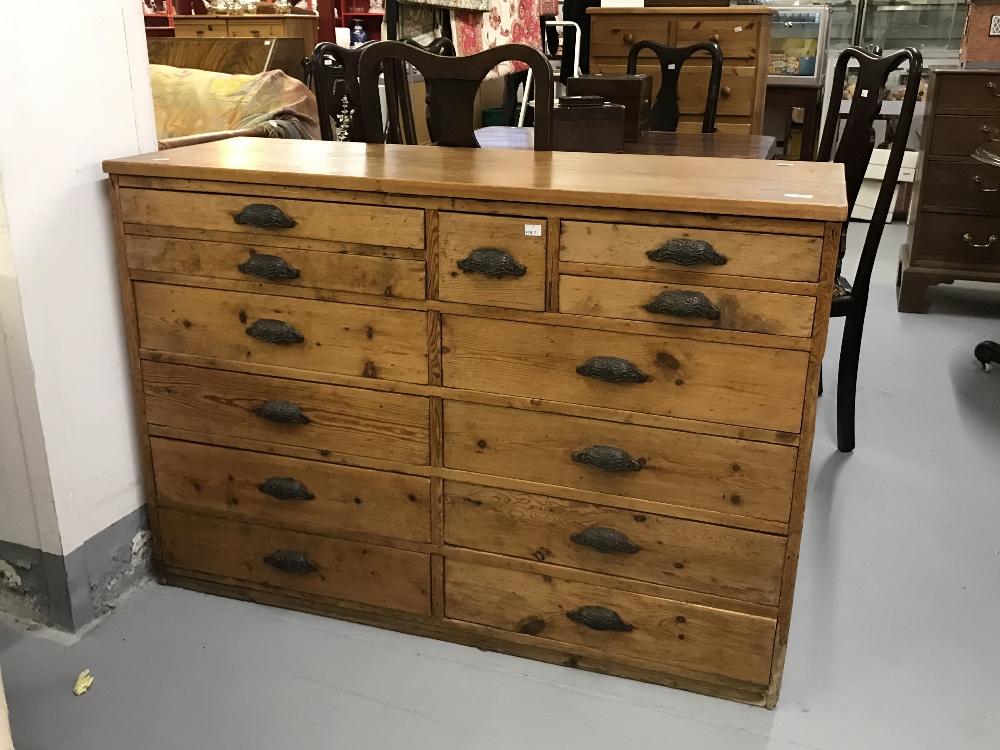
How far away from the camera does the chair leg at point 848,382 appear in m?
2.49

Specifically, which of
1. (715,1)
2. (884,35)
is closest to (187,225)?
(715,1)

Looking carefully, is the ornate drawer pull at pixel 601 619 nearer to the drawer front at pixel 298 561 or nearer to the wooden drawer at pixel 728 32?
the drawer front at pixel 298 561

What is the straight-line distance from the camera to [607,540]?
1.59 meters

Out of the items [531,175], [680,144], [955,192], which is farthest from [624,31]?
[531,175]

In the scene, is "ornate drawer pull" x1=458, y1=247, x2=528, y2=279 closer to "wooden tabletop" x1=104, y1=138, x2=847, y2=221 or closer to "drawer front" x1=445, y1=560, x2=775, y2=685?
"wooden tabletop" x1=104, y1=138, x2=847, y2=221

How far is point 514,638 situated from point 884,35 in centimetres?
566

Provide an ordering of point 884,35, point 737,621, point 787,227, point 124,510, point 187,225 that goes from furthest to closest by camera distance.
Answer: point 884,35 < point 124,510 < point 187,225 < point 737,621 < point 787,227

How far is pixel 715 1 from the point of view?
179 inches

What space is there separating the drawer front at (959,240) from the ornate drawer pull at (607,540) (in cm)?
273

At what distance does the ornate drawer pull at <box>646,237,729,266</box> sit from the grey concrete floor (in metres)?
0.78

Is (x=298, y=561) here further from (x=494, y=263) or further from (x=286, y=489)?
(x=494, y=263)

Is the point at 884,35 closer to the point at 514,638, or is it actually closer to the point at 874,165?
the point at 874,165

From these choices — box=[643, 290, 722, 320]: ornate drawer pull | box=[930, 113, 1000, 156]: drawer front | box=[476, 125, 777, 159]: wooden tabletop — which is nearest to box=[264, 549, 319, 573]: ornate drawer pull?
box=[643, 290, 722, 320]: ornate drawer pull

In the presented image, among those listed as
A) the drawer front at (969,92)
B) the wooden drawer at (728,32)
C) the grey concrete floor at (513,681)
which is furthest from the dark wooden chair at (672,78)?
the grey concrete floor at (513,681)
